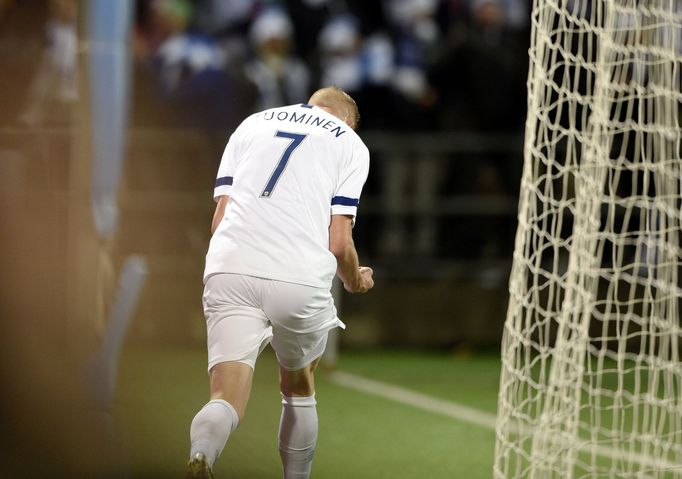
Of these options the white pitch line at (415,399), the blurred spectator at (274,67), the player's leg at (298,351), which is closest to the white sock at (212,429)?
the player's leg at (298,351)

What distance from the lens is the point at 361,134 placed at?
1122 cm

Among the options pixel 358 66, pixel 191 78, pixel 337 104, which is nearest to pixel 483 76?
pixel 358 66

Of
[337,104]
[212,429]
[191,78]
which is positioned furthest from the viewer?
[191,78]

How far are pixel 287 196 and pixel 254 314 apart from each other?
18.5 inches

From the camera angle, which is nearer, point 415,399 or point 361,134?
point 415,399

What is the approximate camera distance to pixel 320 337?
4.73 m

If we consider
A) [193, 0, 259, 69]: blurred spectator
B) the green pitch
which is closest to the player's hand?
the green pitch

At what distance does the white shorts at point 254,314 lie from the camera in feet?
14.9

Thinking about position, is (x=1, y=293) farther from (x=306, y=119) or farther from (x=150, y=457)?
(x=306, y=119)

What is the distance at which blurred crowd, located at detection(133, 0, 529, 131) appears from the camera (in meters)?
10.5

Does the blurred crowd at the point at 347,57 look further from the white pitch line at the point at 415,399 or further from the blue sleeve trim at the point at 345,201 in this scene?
the blue sleeve trim at the point at 345,201

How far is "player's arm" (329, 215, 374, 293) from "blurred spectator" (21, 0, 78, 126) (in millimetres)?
3766

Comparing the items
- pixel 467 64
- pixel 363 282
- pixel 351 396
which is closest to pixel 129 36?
pixel 363 282

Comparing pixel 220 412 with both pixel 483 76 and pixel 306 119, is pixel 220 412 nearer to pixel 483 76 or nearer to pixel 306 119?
pixel 306 119
